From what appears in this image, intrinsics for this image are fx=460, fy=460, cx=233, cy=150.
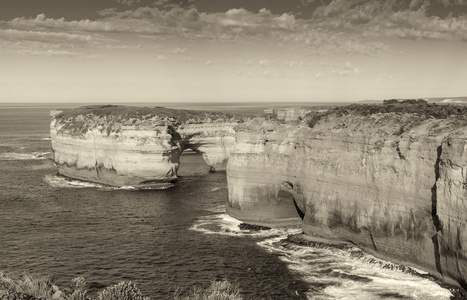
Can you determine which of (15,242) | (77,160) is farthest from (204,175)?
(15,242)

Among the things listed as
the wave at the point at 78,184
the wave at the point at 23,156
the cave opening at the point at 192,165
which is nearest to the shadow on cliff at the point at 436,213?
the wave at the point at 78,184

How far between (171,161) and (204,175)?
9301mm

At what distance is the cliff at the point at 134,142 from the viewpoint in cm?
6781

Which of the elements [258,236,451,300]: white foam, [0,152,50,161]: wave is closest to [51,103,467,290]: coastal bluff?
[258,236,451,300]: white foam

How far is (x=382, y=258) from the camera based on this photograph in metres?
36.0

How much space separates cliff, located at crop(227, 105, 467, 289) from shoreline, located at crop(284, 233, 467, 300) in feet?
1.32

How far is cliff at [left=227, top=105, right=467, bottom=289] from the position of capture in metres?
30.5

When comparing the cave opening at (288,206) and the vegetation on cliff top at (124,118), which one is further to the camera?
the vegetation on cliff top at (124,118)

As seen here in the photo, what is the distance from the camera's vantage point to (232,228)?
149ft

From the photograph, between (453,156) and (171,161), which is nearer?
(453,156)

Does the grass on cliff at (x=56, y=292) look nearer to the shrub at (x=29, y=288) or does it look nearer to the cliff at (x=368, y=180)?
the shrub at (x=29, y=288)

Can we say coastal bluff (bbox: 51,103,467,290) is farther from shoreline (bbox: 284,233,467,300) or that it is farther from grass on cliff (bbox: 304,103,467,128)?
shoreline (bbox: 284,233,467,300)

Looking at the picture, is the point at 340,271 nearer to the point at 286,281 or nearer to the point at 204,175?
the point at 286,281

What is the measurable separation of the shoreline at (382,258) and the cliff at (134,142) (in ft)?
103
